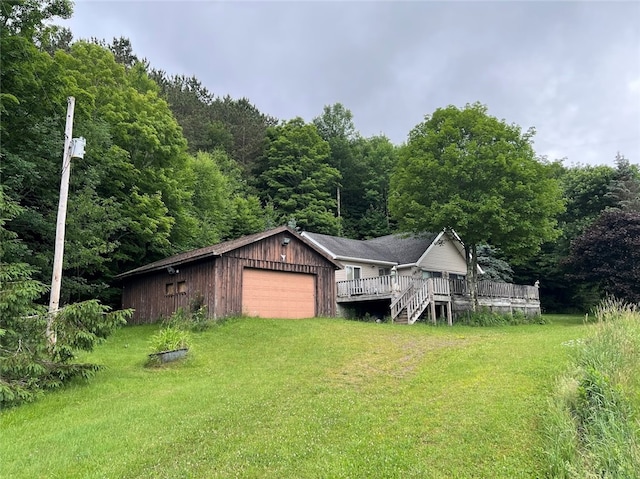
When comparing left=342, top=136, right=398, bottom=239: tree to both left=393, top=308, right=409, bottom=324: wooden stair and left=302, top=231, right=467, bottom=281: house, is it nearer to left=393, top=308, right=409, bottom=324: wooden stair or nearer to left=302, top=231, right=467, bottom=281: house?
left=302, top=231, right=467, bottom=281: house

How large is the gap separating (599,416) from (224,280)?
43.2ft

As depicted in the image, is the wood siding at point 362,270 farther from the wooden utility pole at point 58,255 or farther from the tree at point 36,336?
the tree at point 36,336

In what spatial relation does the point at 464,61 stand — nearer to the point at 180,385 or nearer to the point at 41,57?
the point at 180,385

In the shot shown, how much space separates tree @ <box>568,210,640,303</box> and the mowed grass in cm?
1419

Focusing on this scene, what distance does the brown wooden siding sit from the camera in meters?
16.4

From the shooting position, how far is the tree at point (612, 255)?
21.4 metres

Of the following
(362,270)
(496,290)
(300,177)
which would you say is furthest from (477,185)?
(300,177)

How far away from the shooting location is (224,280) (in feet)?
53.8

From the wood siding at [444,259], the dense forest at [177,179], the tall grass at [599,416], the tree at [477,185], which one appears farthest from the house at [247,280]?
the tall grass at [599,416]

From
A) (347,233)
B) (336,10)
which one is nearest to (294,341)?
(336,10)

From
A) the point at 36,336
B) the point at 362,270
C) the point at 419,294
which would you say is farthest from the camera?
the point at 362,270

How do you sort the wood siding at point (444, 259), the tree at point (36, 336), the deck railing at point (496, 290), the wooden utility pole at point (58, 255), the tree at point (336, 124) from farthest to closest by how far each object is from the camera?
the tree at point (336, 124) → the wood siding at point (444, 259) → the deck railing at point (496, 290) → the wooden utility pole at point (58, 255) → the tree at point (36, 336)

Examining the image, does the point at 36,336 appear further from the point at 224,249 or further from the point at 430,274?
the point at 430,274

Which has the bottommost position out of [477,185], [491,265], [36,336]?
[36,336]
